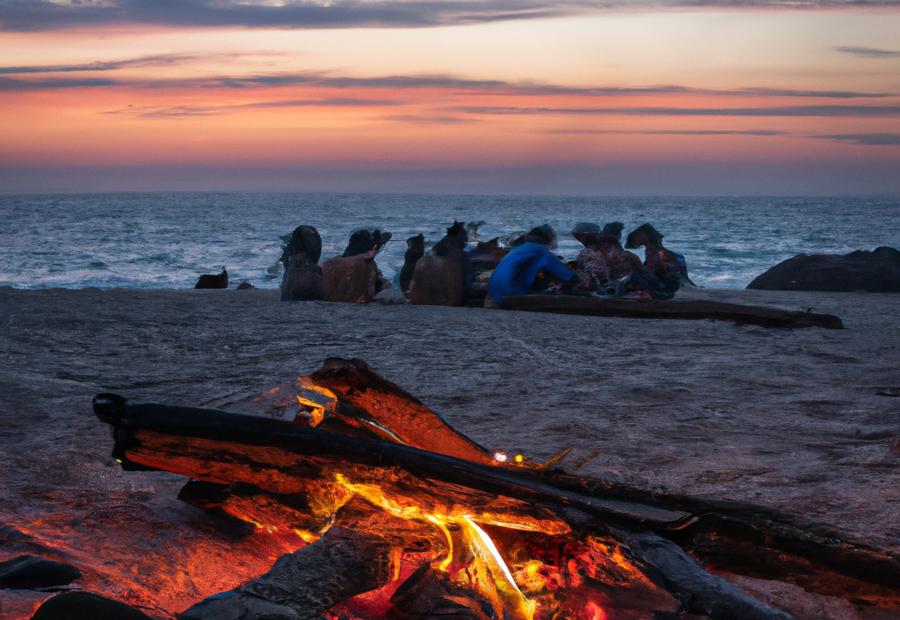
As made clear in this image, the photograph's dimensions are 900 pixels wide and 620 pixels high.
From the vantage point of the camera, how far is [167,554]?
10.7ft

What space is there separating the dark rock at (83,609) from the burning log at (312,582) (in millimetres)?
150

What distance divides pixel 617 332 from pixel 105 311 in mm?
5659

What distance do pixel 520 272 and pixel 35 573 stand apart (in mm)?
9127

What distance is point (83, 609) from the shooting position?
2477 mm

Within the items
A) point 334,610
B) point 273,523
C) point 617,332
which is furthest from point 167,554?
point 617,332

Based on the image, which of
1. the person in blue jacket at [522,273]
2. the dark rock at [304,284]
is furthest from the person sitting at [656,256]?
the dark rock at [304,284]

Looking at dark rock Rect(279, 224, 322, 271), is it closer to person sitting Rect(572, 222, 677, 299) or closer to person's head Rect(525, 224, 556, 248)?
person's head Rect(525, 224, 556, 248)

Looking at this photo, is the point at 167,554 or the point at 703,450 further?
the point at 703,450

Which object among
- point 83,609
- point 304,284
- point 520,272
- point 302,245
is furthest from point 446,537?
point 302,245

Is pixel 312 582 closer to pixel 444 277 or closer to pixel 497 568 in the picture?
pixel 497 568

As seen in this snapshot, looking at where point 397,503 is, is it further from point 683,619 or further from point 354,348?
point 354,348

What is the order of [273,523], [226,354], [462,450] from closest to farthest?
[273,523] < [462,450] < [226,354]

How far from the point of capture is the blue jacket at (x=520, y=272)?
11539 mm

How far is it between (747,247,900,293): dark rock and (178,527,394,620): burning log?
46.8 feet
